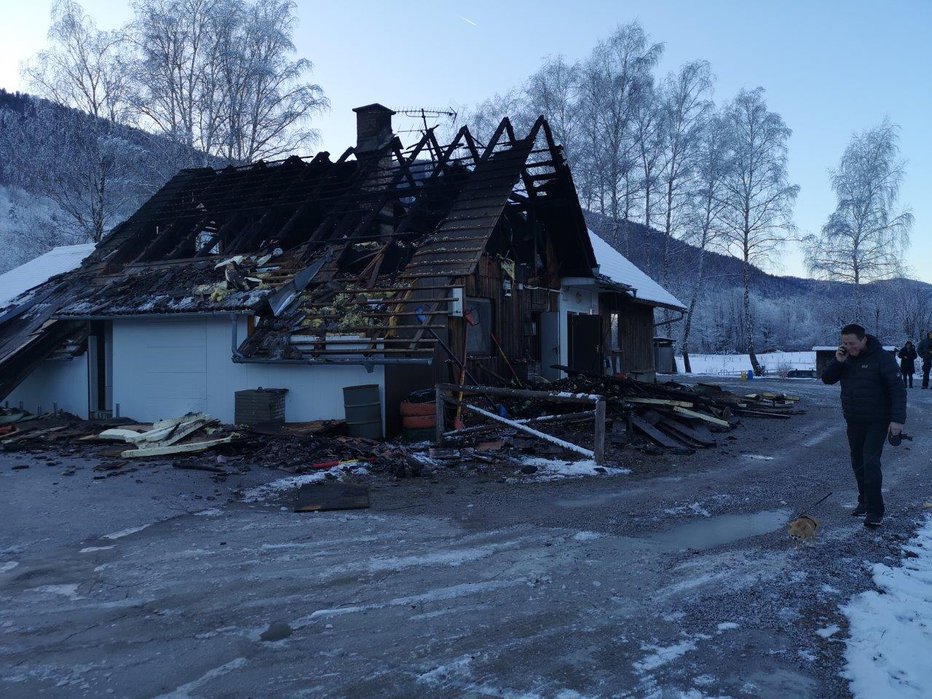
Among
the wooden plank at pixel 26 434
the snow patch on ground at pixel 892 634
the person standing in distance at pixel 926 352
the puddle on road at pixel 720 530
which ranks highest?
the person standing in distance at pixel 926 352

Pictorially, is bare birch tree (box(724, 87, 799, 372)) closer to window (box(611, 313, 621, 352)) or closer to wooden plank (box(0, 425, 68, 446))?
window (box(611, 313, 621, 352))

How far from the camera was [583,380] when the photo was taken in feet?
42.4

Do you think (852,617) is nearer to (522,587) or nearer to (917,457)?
(522,587)

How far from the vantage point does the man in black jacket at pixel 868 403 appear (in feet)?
18.4

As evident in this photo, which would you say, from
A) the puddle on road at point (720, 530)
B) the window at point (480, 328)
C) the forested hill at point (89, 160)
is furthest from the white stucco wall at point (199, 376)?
the forested hill at point (89, 160)

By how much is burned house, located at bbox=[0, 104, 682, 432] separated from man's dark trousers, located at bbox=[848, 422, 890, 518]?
581cm

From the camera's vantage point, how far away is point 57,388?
47.6 feet

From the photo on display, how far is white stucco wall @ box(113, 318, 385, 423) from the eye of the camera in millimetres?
10906

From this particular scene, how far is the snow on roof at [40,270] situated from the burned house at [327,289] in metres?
2.25

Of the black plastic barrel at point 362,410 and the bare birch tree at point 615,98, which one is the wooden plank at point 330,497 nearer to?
the black plastic barrel at point 362,410

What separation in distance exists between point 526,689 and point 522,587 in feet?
4.27

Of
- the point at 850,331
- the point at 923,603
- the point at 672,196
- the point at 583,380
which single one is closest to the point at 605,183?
the point at 672,196

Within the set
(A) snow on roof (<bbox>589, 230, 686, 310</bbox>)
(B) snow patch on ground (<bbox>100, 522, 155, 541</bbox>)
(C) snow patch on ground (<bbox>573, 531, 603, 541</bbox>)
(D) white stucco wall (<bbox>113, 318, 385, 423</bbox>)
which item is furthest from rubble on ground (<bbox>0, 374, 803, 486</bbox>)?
(A) snow on roof (<bbox>589, 230, 686, 310</bbox>)

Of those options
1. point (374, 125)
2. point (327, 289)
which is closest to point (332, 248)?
point (327, 289)
